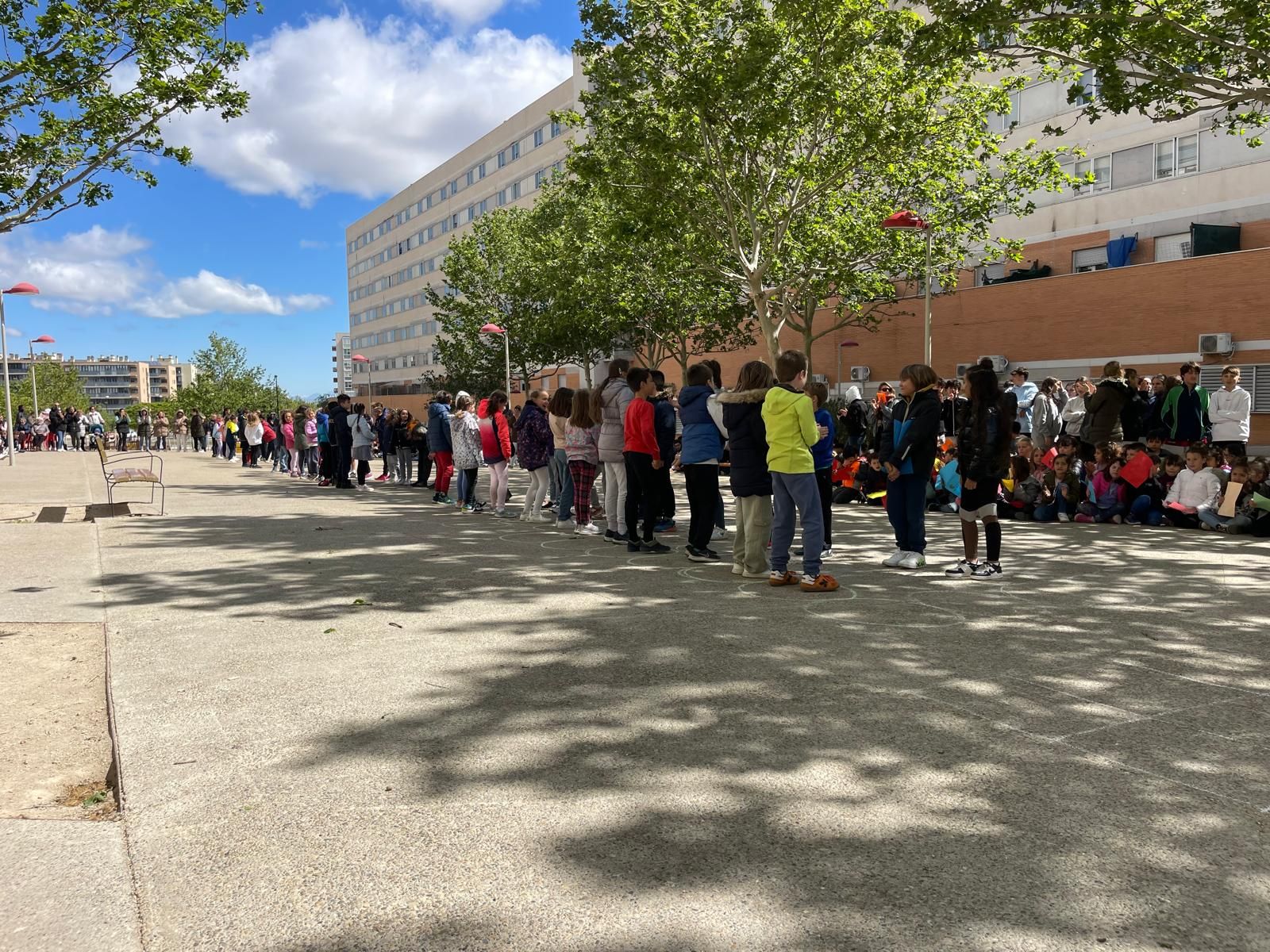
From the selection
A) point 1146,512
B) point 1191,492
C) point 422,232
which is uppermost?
point 422,232

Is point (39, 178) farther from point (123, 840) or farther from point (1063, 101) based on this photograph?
point (1063, 101)

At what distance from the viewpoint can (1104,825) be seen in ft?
11.3

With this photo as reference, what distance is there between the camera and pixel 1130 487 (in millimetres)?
12281

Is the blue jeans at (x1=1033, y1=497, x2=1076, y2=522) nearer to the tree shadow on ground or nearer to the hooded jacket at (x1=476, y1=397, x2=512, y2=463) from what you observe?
the tree shadow on ground

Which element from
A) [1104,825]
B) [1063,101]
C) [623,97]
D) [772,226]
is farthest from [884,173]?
[1104,825]

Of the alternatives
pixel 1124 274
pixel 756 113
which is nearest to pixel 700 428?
pixel 756 113

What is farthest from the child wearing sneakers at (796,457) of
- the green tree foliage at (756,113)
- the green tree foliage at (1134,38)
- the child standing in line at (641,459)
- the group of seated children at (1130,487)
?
the green tree foliage at (756,113)

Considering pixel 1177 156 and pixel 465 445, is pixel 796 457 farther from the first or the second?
pixel 1177 156

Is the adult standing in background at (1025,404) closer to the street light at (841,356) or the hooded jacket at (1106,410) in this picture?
the hooded jacket at (1106,410)

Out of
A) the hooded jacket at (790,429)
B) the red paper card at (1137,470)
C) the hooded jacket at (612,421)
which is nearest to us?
the hooded jacket at (790,429)

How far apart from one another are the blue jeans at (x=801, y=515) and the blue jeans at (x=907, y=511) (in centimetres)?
132

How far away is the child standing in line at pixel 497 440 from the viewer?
46.0ft

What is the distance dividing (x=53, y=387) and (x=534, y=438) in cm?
9115

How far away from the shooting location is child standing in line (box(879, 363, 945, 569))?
27.9 ft
